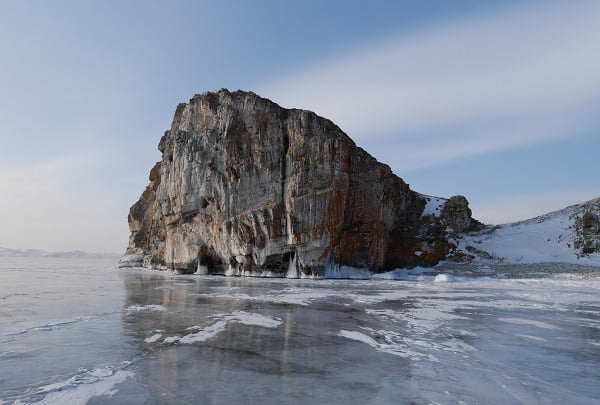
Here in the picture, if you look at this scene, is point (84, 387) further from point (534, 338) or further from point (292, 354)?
point (534, 338)

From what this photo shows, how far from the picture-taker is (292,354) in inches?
301

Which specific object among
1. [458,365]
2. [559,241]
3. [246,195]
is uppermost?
[246,195]

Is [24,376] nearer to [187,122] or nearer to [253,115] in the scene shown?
[253,115]

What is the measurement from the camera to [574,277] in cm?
3200

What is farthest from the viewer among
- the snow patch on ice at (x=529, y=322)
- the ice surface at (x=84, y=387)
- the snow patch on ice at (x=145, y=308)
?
the snow patch on ice at (x=145, y=308)

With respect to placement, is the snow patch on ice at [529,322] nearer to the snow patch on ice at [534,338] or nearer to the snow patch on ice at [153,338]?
the snow patch on ice at [534,338]

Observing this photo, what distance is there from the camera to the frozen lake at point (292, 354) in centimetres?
538

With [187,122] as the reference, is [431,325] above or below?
below

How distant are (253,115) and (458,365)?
125 ft

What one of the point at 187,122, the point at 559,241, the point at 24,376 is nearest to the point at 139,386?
the point at 24,376

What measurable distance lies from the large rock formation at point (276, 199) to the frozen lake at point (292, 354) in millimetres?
23907

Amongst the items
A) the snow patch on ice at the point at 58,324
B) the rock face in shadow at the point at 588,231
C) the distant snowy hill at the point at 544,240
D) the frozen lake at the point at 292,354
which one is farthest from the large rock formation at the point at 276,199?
the snow patch on ice at the point at 58,324

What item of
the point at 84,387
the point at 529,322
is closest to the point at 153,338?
the point at 84,387

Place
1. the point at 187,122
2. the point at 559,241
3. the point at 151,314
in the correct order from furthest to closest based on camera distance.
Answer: the point at 187,122, the point at 559,241, the point at 151,314
